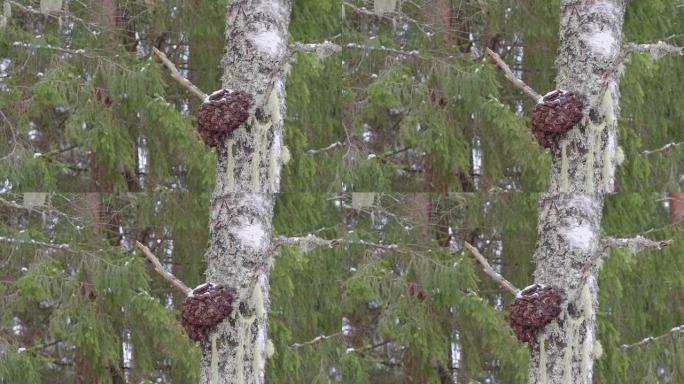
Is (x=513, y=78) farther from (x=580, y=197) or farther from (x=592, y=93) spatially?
(x=580, y=197)

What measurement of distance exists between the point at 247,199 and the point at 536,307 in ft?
4.16

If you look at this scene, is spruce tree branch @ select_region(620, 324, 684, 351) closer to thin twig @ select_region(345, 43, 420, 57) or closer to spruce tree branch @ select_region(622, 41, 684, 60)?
spruce tree branch @ select_region(622, 41, 684, 60)

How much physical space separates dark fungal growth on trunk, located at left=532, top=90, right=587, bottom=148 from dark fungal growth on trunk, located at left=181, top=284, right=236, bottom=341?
1.46 metres

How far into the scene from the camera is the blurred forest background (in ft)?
16.5

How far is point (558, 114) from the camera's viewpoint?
416 centimetres

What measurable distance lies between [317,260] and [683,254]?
1.91 metres

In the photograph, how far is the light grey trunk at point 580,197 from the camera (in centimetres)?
414

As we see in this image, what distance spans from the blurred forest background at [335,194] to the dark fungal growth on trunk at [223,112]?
0.86 m

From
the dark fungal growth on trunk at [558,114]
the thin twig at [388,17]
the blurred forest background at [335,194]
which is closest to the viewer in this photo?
the dark fungal growth on trunk at [558,114]

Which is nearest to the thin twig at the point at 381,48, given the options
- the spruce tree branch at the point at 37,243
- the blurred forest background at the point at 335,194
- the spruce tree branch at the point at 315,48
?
the blurred forest background at the point at 335,194

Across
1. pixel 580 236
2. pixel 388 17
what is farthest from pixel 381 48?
pixel 580 236

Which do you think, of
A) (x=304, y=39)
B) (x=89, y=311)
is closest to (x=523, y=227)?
(x=304, y=39)

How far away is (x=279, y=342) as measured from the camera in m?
5.03

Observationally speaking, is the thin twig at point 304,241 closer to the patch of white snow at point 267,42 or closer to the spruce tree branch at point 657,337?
the patch of white snow at point 267,42
